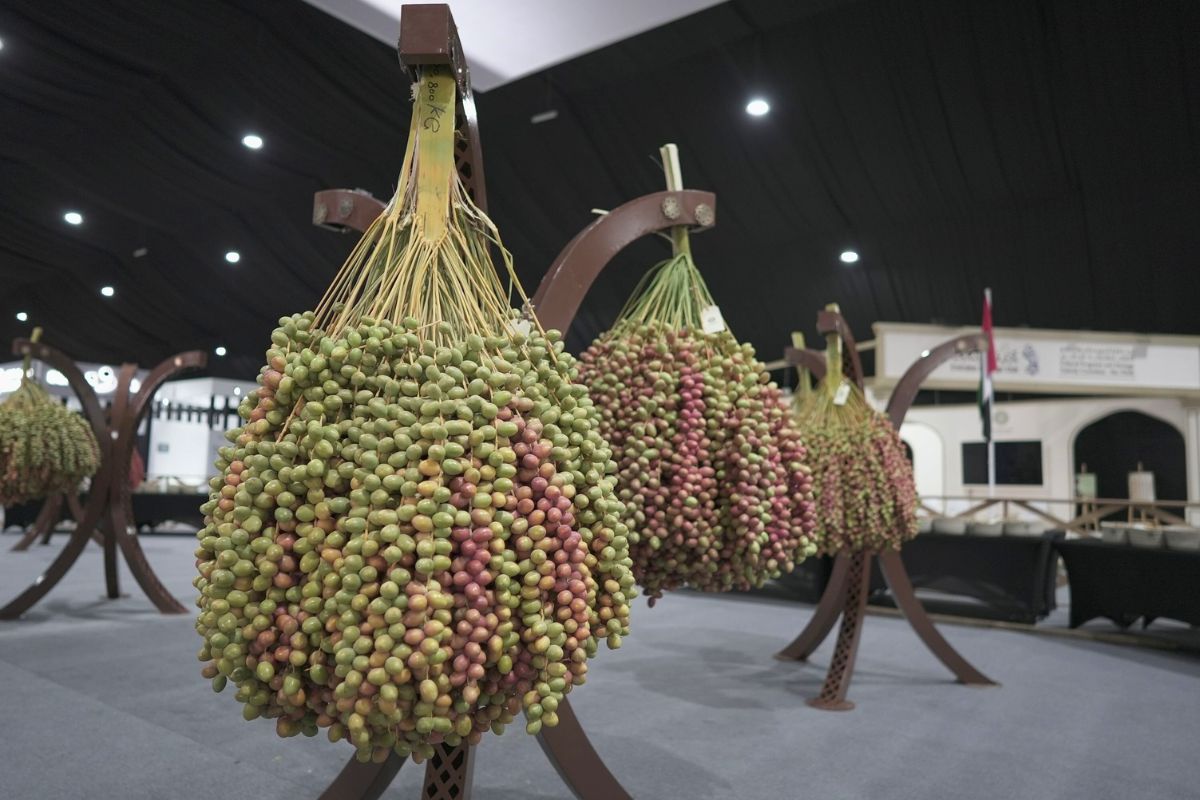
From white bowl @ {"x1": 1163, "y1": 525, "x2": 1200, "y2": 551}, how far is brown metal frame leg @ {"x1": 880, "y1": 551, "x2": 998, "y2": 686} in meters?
2.08

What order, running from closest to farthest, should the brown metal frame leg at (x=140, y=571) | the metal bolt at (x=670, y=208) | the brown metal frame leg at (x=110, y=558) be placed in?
1. the metal bolt at (x=670, y=208)
2. the brown metal frame leg at (x=140, y=571)
3. the brown metal frame leg at (x=110, y=558)

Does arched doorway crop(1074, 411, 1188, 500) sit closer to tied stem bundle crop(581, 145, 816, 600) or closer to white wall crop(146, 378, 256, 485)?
tied stem bundle crop(581, 145, 816, 600)

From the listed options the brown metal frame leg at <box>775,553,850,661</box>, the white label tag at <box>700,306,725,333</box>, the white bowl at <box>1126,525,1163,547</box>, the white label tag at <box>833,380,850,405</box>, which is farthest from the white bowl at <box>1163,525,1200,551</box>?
the white label tag at <box>700,306,725,333</box>

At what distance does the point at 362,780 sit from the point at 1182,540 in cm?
531

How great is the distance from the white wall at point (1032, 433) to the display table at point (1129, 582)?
6.91 metres

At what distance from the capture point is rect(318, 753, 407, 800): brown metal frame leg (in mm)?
1564

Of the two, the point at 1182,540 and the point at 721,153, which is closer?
the point at 1182,540

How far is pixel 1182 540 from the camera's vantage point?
5082 millimetres

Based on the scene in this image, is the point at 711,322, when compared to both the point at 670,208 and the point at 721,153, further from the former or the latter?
the point at 721,153

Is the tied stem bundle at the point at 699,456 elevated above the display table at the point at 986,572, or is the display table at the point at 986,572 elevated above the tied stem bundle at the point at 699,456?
the tied stem bundle at the point at 699,456

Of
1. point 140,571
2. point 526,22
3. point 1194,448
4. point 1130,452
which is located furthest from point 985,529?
point 1130,452

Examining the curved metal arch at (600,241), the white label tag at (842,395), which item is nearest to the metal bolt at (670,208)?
the curved metal arch at (600,241)

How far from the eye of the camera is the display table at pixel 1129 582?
16.1 ft

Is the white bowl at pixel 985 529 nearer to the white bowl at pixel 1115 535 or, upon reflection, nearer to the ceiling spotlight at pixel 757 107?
the white bowl at pixel 1115 535
